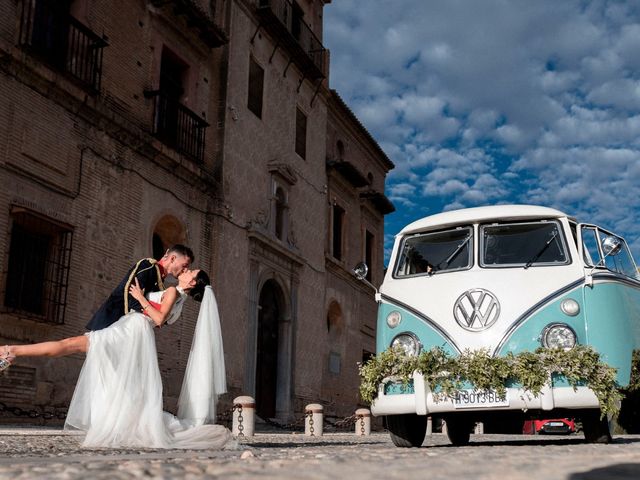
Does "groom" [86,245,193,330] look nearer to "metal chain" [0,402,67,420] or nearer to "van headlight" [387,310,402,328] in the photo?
"van headlight" [387,310,402,328]

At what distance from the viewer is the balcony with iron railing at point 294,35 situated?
60.1 ft

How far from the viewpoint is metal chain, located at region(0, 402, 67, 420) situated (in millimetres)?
10031

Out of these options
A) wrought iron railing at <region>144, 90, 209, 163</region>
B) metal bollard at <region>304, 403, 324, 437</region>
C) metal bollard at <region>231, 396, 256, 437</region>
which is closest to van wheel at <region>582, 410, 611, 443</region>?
metal bollard at <region>231, 396, 256, 437</region>

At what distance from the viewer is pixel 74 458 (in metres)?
4.61

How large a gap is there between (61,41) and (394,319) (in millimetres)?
7153

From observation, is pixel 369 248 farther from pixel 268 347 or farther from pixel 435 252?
pixel 435 252

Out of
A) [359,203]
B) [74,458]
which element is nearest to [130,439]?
[74,458]

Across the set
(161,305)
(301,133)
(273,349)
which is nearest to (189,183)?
(273,349)

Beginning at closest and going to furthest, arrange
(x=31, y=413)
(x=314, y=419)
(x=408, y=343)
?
(x=408, y=343) < (x=31, y=413) < (x=314, y=419)

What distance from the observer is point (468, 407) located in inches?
276

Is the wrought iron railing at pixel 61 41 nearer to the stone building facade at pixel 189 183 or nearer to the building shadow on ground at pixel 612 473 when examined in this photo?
the stone building facade at pixel 189 183

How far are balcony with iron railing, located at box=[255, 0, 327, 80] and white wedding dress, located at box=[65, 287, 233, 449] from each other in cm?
1297

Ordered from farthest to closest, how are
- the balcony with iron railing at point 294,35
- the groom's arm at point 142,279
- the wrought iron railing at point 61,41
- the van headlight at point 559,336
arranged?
the balcony with iron railing at point 294,35 < the wrought iron railing at point 61,41 < the van headlight at point 559,336 < the groom's arm at point 142,279

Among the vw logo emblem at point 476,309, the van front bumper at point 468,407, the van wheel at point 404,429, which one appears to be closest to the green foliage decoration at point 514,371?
the van front bumper at point 468,407
